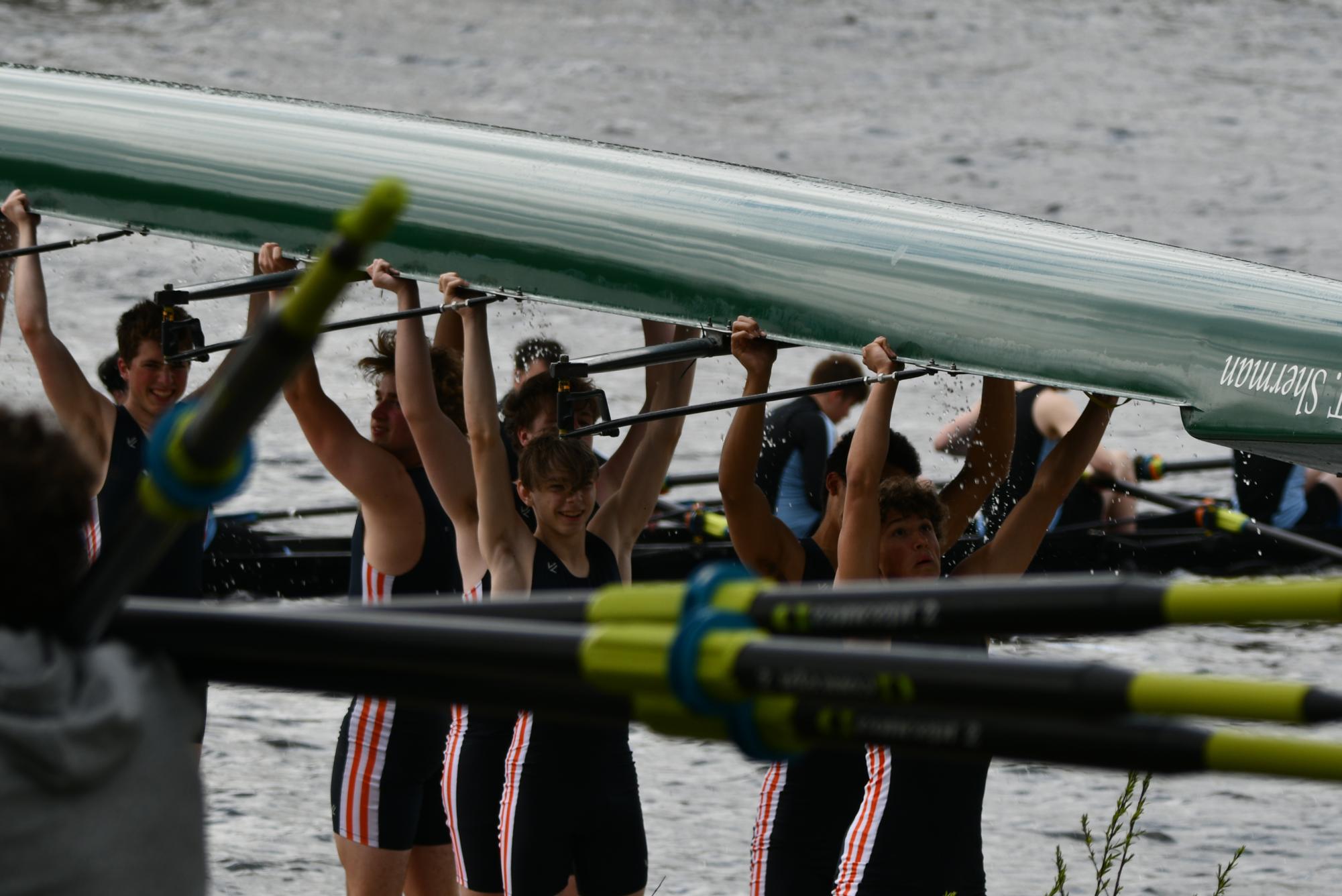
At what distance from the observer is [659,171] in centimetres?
421

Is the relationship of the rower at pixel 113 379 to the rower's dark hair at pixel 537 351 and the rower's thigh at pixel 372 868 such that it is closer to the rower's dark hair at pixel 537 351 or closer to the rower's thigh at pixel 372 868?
the rower's dark hair at pixel 537 351

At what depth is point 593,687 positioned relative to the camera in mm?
1310

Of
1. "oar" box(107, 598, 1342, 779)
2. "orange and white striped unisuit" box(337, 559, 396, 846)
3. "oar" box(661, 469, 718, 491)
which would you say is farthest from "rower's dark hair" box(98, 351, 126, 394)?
"oar" box(107, 598, 1342, 779)

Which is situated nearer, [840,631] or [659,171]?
[840,631]

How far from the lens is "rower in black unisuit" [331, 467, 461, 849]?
4559 millimetres

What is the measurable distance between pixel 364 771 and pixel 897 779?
4.96 ft

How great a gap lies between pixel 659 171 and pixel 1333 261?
53.4ft

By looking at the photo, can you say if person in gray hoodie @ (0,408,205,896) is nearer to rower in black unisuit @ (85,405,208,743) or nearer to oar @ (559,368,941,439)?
oar @ (559,368,941,439)

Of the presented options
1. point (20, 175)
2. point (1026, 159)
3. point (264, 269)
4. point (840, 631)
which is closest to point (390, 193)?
point (840, 631)

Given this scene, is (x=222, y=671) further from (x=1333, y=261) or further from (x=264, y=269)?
(x=1333, y=261)

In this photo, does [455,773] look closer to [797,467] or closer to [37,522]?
[797,467]

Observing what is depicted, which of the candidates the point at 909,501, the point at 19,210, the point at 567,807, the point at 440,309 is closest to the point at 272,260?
the point at 440,309

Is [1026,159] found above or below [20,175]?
above

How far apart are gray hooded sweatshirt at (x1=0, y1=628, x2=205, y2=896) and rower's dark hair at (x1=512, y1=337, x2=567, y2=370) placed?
3.95 metres
